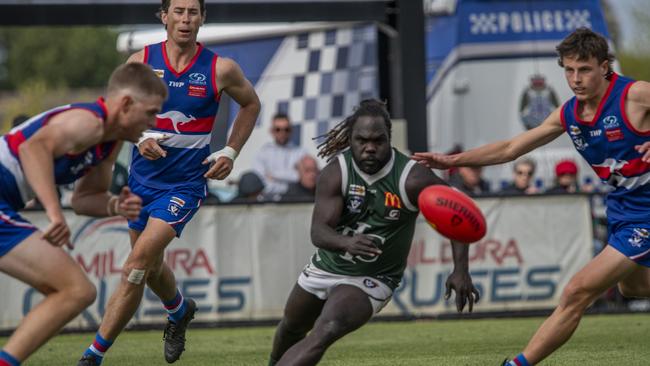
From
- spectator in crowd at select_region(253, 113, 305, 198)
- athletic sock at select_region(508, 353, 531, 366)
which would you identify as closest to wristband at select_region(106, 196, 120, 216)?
athletic sock at select_region(508, 353, 531, 366)

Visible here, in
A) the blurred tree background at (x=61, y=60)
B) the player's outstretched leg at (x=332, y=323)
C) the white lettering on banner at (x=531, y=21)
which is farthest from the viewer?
the blurred tree background at (x=61, y=60)

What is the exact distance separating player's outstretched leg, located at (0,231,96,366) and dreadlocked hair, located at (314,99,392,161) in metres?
1.89

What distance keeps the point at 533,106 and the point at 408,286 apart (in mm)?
3970

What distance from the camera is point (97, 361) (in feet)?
25.9

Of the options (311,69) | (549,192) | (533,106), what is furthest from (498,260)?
(311,69)

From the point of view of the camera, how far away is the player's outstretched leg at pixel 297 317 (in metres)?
6.95

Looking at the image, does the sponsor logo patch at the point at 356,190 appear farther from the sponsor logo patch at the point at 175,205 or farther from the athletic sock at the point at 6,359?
the athletic sock at the point at 6,359

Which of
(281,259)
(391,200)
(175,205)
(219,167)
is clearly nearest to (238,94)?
(219,167)

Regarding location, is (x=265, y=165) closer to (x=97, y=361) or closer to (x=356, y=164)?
(x=97, y=361)

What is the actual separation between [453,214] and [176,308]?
121 inches

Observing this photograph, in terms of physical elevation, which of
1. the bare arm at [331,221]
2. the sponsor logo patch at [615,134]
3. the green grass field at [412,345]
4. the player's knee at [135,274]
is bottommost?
the green grass field at [412,345]

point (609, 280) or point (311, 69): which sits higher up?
point (311, 69)

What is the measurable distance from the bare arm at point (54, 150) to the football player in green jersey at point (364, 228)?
1.42 m

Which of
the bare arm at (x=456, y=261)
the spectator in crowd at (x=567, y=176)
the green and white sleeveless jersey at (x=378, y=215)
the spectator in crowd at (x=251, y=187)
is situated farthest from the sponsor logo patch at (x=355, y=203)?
the spectator in crowd at (x=567, y=176)
